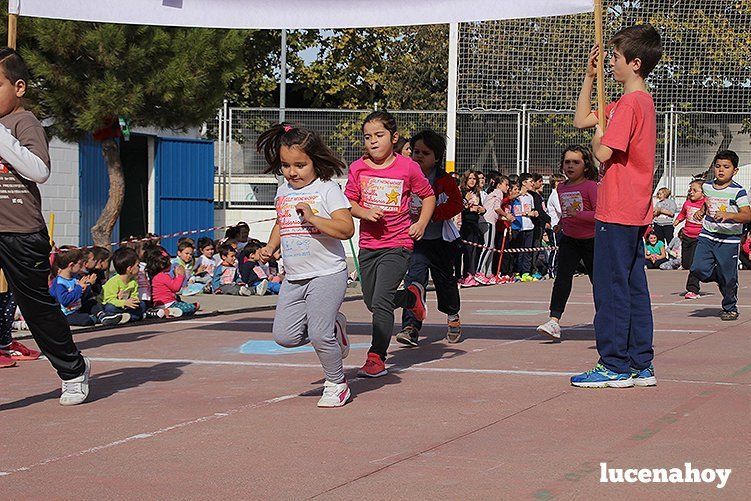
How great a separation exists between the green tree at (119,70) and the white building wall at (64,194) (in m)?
5.20

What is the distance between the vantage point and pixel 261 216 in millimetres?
28953

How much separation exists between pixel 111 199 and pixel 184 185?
9283 millimetres

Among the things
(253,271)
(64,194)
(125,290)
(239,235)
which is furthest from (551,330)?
(64,194)

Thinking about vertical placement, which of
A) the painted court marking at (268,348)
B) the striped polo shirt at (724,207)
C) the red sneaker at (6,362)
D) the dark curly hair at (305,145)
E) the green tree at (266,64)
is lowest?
the painted court marking at (268,348)

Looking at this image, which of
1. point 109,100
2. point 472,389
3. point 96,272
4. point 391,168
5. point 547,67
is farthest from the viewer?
point 547,67

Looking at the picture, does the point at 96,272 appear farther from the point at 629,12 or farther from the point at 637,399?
the point at 629,12

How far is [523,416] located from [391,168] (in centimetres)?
278

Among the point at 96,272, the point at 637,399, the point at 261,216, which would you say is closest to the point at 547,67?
the point at 261,216

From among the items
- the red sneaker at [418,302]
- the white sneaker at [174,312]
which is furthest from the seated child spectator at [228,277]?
the red sneaker at [418,302]

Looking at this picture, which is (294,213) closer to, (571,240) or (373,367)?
(373,367)

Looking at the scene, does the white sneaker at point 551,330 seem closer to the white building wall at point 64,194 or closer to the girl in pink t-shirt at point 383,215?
the girl in pink t-shirt at point 383,215

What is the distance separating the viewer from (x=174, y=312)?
13.7 meters

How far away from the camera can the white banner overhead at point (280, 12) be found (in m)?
9.38

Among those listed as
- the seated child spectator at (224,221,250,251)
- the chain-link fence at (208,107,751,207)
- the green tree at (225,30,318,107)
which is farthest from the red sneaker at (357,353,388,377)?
the green tree at (225,30,318,107)
